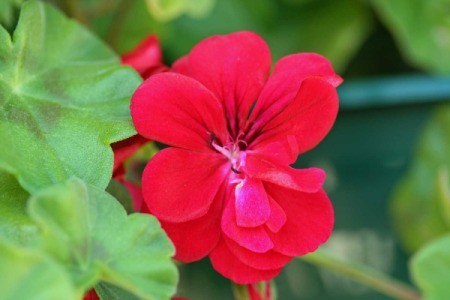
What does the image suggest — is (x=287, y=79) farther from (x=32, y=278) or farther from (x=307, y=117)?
(x=32, y=278)

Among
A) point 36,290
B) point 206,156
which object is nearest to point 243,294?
point 206,156

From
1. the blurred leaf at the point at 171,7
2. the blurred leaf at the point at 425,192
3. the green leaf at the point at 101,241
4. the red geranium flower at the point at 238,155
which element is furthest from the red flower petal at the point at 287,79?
the blurred leaf at the point at 425,192

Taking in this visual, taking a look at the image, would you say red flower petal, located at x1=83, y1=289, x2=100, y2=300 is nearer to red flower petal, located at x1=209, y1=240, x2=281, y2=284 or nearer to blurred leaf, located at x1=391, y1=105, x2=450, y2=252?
red flower petal, located at x1=209, y1=240, x2=281, y2=284

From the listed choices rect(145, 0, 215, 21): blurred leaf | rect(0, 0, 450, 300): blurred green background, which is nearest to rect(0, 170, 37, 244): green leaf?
rect(145, 0, 215, 21): blurred leaf

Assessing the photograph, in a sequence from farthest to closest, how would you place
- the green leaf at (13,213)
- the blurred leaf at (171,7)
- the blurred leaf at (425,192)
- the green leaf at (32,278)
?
the blurred leaf at (425,192)
the blurred leaf at (171,7)
the green leaf at (13,213)
the green leaf at (32,278)

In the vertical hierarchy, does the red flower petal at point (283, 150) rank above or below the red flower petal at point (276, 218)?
above

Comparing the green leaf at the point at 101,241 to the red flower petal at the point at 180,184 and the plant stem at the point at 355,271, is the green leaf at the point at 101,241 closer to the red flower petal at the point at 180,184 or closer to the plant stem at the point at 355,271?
the red flower petal at the point at 180,184
